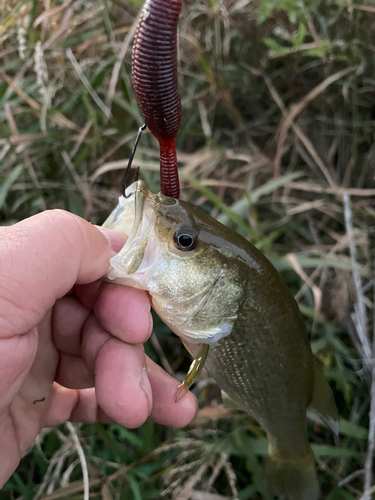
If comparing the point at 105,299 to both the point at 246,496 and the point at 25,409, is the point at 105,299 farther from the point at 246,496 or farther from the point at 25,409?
the point at 246,496

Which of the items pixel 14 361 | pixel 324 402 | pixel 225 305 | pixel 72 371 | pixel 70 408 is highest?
pixel 14 361

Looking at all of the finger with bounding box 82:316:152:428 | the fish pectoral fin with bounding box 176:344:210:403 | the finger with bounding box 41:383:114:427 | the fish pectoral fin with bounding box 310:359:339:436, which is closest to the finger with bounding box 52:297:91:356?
the finger with bounding box 82:316:152:428

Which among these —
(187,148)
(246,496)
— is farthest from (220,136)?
(246,496)

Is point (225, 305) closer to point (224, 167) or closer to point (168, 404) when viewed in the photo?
point (168, 404)

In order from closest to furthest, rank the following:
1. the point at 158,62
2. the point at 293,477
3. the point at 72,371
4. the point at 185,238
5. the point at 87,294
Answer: the point at 158,62 < the point at 185,238 < the point at 87,294 < the point at 72,371 < the point at 293,477

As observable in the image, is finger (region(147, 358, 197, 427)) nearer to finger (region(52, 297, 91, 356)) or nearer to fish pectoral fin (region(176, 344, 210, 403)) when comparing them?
fish pectoral fin (region(176, 344, 210, 403))

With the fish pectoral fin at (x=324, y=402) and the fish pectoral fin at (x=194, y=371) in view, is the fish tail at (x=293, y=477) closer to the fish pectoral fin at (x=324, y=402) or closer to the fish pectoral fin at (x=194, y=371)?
A: the fish pectoral fin at (x=324, y=402)

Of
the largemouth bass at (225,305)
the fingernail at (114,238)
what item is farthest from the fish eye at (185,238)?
the fingernail at (114,238)

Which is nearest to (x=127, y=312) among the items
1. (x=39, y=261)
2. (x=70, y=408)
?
(x=39, y=261)
